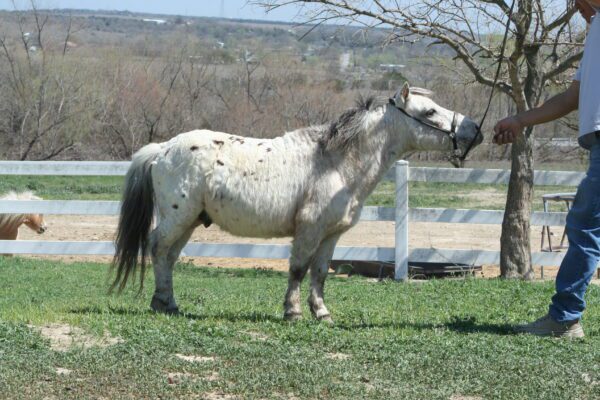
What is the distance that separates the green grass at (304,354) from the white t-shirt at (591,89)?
4.92ft

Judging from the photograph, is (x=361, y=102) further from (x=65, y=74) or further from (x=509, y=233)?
(x=65, y=74)

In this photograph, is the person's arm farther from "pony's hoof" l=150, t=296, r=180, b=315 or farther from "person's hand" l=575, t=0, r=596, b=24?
"pony's hoof" l=150, t=296, r=180, b=315

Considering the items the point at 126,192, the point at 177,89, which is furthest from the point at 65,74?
the point at 126,192

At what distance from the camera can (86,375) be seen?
565 cm

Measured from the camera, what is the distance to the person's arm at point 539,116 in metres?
6.91

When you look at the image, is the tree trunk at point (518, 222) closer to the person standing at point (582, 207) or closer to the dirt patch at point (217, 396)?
the person standing at point (582, 207)

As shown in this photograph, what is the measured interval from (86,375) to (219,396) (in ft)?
2.88

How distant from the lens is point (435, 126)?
25.5 feet

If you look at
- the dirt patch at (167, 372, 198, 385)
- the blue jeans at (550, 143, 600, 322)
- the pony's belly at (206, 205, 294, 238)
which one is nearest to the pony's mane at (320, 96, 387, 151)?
the pony's belly at (206, 205, 294, 238)

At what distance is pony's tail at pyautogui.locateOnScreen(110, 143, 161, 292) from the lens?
7.96m

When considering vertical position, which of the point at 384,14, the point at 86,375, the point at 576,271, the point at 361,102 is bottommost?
the point at 86,375

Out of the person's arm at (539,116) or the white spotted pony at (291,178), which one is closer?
the person's arm at (539,116)

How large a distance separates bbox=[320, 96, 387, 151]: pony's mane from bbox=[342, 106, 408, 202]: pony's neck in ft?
0.16

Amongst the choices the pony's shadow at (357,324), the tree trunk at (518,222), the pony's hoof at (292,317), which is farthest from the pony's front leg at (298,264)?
the tree trunk at (518,222)
